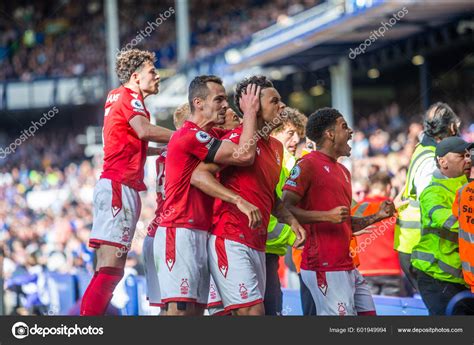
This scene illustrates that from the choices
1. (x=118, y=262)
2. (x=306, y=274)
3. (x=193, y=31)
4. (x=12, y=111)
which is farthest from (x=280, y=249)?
(x=12, y=111)

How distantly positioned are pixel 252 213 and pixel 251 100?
725mm

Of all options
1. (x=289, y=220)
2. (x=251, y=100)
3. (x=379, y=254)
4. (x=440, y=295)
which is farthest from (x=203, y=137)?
(x=379, y=254)

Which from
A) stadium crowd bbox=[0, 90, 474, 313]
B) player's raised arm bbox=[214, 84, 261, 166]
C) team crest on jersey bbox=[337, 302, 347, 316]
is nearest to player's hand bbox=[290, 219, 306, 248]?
player's raised arm bbox=[214, 84, 261, 166]

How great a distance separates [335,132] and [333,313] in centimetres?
112

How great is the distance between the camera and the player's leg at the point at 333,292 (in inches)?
235

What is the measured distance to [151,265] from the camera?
21.7 ft

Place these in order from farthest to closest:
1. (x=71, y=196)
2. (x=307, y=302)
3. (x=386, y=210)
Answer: (x=71, y=196) < (x=307, y=302) < (x=386, y=210)

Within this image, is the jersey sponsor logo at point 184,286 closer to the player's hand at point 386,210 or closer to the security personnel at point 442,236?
the player's hand at point 386,210

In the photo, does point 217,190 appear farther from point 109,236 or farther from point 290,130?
point 290,130

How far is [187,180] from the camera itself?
564 cm

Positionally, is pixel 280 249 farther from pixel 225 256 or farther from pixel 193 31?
pixel 193 31

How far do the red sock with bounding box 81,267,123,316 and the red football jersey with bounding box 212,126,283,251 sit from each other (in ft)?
2.95

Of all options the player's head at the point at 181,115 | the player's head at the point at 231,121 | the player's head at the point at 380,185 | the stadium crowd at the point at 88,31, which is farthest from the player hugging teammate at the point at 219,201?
the stadium crowd at the point at 88,31

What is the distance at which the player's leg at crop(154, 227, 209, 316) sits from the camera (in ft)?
18.2
